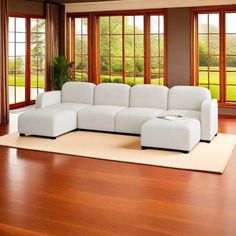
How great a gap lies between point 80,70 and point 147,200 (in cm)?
716

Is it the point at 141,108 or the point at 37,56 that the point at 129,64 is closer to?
the point at 37,56

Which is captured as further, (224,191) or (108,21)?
(108,21)

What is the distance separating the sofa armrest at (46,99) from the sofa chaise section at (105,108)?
73 centimetres

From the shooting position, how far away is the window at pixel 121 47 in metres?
9.88

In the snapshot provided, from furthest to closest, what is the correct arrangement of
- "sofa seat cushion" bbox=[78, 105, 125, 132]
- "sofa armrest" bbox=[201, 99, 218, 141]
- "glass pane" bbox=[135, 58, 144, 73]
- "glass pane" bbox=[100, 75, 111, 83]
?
"glass pane" bbox=[100, 75, 111, 83]
"glass pane" bbox=[135, 58, 144, 73]
"sofa seat cushion" bbox=[78, 105, 125, 132]
"sofa armrest" bbox=[201, 99, 218, 141]

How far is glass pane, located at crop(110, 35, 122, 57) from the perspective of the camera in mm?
10289

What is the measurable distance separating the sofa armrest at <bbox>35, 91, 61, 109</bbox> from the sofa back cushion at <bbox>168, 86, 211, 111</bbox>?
217 cm

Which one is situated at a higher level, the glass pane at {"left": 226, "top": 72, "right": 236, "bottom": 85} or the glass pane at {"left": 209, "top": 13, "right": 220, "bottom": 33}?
the glass pane at {"left": 209, "top": 13, "right": 220, "bottom": 33}

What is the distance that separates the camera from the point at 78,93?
8.02 meters

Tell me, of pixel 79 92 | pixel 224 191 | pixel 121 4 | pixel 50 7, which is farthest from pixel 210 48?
pixel 224 191

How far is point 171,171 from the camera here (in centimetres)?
512

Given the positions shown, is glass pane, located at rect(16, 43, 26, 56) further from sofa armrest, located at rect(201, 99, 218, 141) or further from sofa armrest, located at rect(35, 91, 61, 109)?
sofa armrest, located at rect(201, 99, 218, 141)

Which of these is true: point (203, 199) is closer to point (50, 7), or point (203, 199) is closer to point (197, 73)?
point (197, 73)

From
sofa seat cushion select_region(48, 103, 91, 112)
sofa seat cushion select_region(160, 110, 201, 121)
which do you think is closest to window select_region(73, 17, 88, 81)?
sofa seat cushion select_region(48, 103, 91, 112)
